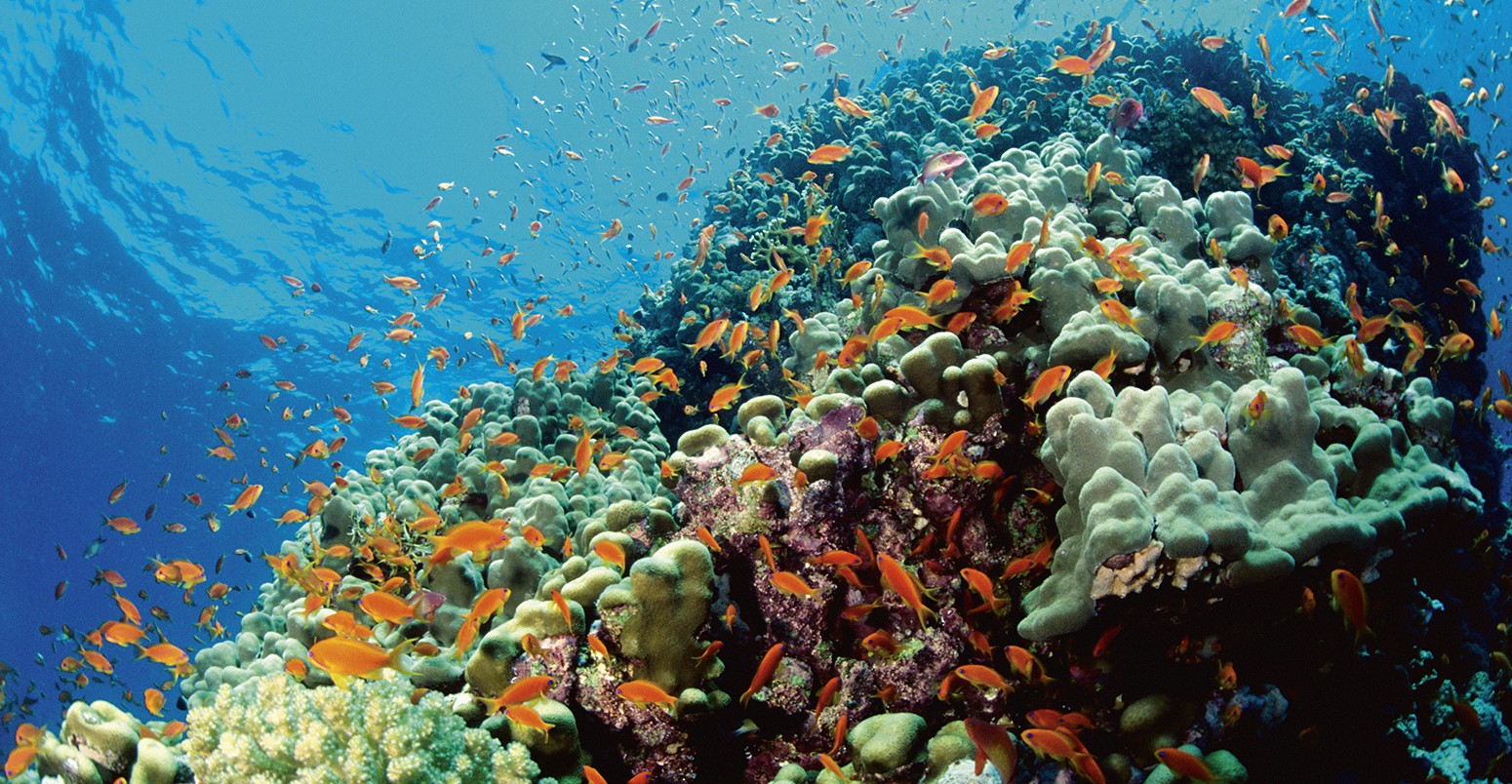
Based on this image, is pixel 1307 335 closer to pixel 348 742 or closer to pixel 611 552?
pixel 611 552

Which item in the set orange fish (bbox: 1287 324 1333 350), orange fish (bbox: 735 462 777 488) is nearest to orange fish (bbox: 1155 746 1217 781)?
orange fish (bbox: 735 462 777 488)

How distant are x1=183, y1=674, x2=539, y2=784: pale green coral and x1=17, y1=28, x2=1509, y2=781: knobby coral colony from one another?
2 cm

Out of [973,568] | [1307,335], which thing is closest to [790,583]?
[973,568]

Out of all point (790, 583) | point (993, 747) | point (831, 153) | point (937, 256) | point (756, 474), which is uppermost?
point (831, 153)

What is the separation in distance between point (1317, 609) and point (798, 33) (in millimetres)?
15113

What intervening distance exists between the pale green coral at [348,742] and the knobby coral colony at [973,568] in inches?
0.7

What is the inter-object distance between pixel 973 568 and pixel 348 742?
128 inches

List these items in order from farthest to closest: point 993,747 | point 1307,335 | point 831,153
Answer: point 831,153 → point 1307,335 → point 993,747

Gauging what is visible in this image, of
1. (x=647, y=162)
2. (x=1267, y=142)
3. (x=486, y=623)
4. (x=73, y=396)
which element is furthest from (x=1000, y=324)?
(x=73, y=396)

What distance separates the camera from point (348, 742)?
108 inches

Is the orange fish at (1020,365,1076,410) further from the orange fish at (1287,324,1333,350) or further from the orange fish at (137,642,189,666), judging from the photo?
the orange fish at (137,642,189,666)

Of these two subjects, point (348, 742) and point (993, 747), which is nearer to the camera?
point (993, 747)

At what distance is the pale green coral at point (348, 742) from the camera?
2.63 meters

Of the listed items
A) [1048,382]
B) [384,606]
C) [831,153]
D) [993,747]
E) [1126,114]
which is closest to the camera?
[993,747]
